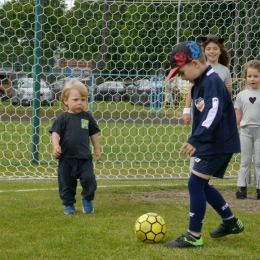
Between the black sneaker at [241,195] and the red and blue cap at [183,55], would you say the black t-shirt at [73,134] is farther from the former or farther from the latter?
the black sneaker at [241,195]

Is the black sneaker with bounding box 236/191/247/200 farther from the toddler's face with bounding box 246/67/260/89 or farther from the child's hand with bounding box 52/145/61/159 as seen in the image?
the child's hand with bounding box 52/145/61/159

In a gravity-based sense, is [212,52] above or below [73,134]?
above

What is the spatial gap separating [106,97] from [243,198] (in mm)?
3956

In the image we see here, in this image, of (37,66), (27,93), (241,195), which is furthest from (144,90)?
(241,195)

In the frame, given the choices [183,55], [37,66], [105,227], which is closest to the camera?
[183,55]

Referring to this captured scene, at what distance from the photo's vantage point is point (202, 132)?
448 cm

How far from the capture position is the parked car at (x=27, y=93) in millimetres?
9281

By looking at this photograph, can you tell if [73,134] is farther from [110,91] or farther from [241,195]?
[110,91]

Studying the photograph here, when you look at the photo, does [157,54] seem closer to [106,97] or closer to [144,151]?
[106,97]

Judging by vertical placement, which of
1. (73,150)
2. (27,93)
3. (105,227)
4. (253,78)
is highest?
(253,78)

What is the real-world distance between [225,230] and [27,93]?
5.47m

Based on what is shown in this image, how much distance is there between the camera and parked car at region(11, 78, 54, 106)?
9.28 m

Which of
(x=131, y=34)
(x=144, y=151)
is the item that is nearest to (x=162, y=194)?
(x=131, y=34)

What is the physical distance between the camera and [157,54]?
31.7 ft
